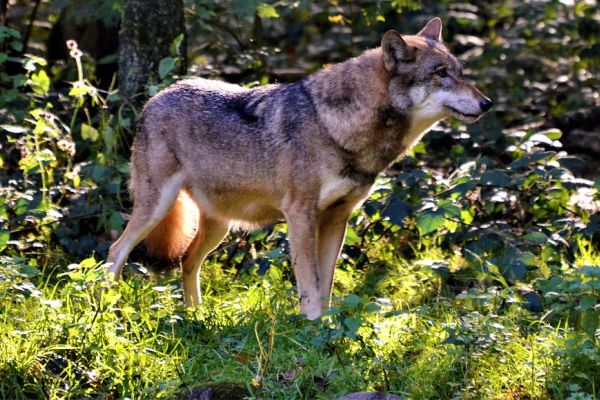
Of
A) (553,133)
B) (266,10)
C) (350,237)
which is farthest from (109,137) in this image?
(553,133)

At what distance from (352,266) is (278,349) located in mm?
2000

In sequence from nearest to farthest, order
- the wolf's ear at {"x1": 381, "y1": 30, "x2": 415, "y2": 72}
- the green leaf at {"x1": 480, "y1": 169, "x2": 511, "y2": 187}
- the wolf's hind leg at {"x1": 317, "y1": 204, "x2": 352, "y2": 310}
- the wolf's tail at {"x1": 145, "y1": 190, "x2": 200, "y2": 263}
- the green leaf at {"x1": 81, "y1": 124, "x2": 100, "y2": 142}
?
the wolf's ear at {"x1": 381, "y1": 30, "x2": 415, "y2": 72} → the wolf's hind leg at {"x1": 317, "y1": 204, "x2": 352, "y2": 310} → the wolf's tail at {"x1": 145, "y1": 190, "x2": 200, "y2": 263} → the green leaf at {"x1": 480, "y1": 169, "x2": 511, "y2": 187} → the green leaf at {"x1": 81, "y1": 124, "x2": 100, "y2": 142}

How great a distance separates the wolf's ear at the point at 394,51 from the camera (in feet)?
17.3

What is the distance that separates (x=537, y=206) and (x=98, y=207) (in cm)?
331

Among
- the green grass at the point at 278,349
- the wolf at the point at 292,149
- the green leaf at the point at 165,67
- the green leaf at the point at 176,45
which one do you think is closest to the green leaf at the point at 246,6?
the green leaf at the point at 176,45

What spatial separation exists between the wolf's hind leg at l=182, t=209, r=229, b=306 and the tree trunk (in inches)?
61.5

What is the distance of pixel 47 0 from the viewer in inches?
393

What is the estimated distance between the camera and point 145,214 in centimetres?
582

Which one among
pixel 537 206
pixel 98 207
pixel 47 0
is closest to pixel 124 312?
pixel 98 207

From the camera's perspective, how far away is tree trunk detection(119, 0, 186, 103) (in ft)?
23.7

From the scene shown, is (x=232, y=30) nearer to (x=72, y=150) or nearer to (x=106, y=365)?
(x=72, y=150)

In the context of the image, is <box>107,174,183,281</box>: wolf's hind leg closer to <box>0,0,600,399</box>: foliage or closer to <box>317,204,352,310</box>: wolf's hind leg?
<box>0,0,600,399</box>: foliage

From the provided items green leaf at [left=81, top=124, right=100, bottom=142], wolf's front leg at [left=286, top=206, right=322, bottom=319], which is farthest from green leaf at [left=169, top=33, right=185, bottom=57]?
wolf's front leg at [left=286, top=206, right=322, bottom=319]

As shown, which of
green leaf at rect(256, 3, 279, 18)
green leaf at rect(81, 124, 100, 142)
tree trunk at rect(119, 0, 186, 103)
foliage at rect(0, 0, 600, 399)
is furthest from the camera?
green leaf at rect(256, 3, 279, 18)
